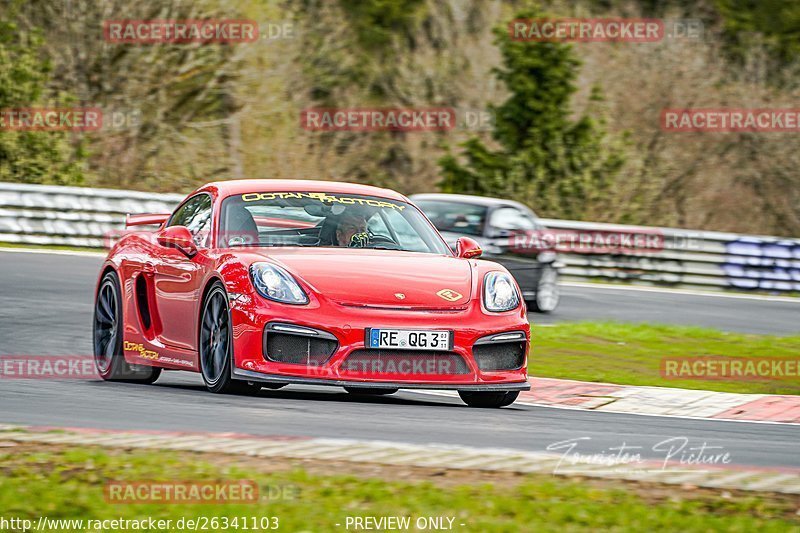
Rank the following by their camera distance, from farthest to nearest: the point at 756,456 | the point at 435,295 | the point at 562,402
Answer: the point at 562,402, the point at 435,295, the point at 756,456

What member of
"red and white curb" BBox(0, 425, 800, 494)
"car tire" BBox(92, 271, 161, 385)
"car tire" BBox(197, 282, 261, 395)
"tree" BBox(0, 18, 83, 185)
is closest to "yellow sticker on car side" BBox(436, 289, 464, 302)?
"car tire" BBox(197, 282, 261, 395)

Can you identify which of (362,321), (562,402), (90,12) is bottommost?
(562,402)

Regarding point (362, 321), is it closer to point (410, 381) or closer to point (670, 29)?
point (410, 381)

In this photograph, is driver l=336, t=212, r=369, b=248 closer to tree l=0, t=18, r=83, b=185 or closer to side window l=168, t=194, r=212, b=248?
side window l=168, t=194, r=212, b=248

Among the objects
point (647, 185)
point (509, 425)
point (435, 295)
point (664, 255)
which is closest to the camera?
point (509, 425)

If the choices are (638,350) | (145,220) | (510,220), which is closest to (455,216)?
(510,220)

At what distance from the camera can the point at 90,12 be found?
2852cm

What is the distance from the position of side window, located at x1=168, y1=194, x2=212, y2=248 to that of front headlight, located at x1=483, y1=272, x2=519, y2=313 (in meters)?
1.78

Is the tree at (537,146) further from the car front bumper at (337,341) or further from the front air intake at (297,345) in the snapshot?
the front air intake at (297,345)

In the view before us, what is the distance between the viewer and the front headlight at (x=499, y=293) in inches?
346

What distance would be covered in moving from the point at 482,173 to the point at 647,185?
4383mm

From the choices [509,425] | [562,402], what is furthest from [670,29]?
[509,425]

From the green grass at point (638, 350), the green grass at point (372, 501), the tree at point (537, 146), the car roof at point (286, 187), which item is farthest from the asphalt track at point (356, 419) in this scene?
the tree at point (537, 146)

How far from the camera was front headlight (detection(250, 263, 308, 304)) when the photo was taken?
8367 millimetres
